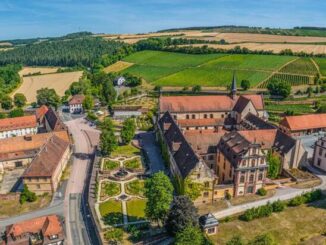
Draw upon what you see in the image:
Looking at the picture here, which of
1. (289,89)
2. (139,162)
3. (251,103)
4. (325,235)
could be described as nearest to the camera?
(325,235)

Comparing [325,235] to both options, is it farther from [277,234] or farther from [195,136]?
[195,136]

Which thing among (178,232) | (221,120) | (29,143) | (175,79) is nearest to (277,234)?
(178,232)

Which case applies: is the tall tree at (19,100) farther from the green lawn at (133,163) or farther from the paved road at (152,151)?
the green lawn at (133,163)

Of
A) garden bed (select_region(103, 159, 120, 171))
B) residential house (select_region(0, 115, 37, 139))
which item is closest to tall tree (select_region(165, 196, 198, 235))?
garden bed (select_region(103, 159, 120, 171))

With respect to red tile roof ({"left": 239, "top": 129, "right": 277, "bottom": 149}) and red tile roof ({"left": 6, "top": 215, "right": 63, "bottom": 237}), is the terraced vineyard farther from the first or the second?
red tile roof ({"left": 6, "top": 215, "right": 63, "bottom": 237})

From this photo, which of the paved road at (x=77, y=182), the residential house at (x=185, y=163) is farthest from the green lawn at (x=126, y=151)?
the residential house at (x=185, y=163)

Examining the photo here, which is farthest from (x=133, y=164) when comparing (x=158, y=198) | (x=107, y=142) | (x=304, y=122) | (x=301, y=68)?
(x=301, y=68)

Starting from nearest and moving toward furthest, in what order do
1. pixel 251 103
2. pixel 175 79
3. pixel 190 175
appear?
pixel 190 175
pixel 251 103
pixel 175 79
